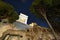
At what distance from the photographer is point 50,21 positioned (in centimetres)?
729

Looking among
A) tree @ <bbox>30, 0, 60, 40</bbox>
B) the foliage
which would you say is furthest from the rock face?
the foliage

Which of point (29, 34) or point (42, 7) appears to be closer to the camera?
point (42, 7)

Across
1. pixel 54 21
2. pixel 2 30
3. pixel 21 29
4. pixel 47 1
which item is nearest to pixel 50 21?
pixel 54 21

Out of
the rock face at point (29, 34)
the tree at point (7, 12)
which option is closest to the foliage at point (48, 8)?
the rock face at point (29, 34)

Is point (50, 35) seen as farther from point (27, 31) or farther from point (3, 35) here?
point (3, 35)

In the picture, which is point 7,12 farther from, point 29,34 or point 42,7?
point 42,7

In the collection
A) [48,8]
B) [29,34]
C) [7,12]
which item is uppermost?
[7,12]

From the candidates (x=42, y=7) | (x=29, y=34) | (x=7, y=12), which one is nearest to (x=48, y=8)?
(x=42, y=7)

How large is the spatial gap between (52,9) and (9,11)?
5.13 feet

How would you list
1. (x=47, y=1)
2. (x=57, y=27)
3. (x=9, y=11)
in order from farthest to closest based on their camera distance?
(x=9, y=11), (x=57, y=27), (x=47, y=1)

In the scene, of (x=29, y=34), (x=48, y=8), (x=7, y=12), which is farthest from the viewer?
(x=7, y=12)

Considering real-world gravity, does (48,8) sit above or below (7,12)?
below

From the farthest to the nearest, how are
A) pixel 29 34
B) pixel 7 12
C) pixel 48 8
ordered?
pixel 7 12
pixel 29 34
pixel 48 8

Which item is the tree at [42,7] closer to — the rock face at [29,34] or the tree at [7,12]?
the rock face at [29,34]
